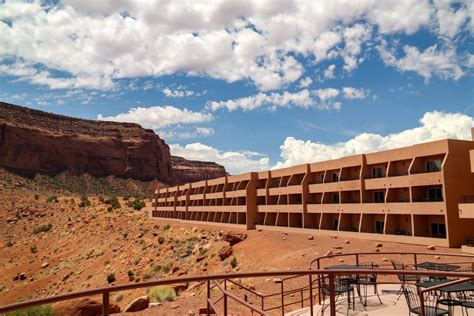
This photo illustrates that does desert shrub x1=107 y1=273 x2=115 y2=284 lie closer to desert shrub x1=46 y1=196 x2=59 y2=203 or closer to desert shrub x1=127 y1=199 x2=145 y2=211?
desert shrub x1=127 y1=199 x2=145 y2=211

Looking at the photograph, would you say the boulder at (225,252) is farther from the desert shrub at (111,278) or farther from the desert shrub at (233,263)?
the desert shrub at (111,278)

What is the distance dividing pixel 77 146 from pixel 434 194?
120 metres

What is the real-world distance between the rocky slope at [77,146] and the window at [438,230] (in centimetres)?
11423

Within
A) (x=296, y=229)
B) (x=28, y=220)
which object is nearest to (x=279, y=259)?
(x=296, y=229)

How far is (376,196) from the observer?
39500 mm

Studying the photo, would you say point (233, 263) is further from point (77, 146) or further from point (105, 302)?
point (77, 146)

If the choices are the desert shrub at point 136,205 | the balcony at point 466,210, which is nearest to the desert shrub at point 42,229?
the desert shrub at point 136,205

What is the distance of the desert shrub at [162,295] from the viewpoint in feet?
87.7

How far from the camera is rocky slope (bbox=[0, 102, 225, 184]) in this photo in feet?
393

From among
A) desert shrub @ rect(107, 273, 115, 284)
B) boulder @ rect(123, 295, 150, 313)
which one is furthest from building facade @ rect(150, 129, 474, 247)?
boulder @ rect(123, 295, 150, 313)

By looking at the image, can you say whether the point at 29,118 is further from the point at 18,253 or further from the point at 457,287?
the point at 457,287

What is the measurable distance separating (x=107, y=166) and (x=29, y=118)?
93.7 ft

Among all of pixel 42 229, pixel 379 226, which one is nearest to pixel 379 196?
pixel 379 226

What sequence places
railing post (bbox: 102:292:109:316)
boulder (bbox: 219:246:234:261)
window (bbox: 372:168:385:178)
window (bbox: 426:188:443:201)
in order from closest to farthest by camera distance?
railing post (bbox: 102:292:109:316) → window (bbox: 426:188:443:201) → window (bbox: 372:168:385:178) → boulder (bbox: 219:246:234:261)
